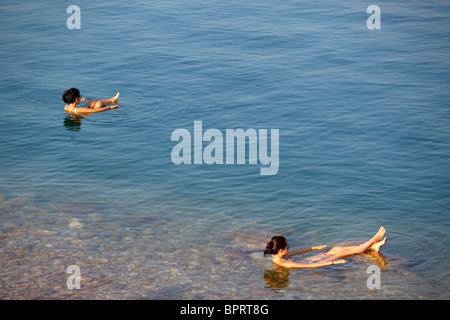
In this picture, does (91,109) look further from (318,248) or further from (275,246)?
(318,248)

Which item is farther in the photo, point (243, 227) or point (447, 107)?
point (447, 107)

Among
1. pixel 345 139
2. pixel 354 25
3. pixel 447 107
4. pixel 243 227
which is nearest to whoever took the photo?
pixel 243 227

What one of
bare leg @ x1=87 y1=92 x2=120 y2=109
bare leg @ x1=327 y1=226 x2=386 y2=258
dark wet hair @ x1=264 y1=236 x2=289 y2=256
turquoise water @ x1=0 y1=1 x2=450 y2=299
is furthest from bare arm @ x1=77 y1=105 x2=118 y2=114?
bare leg @ x1=327 y1=226 x2=386 y2=258

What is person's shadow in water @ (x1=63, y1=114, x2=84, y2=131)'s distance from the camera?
22500mm

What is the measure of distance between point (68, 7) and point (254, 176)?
21.3 metres

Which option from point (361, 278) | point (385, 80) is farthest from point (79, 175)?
point (385, 80)

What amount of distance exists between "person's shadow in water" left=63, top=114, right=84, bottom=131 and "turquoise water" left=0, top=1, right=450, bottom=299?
0.23ft

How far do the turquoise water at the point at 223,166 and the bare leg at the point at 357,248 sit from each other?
250 mm

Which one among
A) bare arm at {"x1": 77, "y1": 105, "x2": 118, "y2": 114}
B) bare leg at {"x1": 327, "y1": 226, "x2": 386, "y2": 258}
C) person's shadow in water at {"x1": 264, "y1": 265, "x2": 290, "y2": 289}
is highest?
bare arm at {"x1": 77, "y1": 105, "x2": 118, "y2": 114}

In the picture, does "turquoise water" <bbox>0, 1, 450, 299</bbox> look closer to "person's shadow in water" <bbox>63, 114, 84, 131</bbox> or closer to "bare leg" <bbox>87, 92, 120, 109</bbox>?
"person's shadow in water" <bbox>63, 114, 84, 131</bbox>

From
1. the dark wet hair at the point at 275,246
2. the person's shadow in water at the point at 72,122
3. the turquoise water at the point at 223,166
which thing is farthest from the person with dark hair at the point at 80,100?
the dark wet hair at the point at 275,246

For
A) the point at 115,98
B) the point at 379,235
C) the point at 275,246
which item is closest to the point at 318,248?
the point at 275,246

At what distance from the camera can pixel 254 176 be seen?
64.0ft
